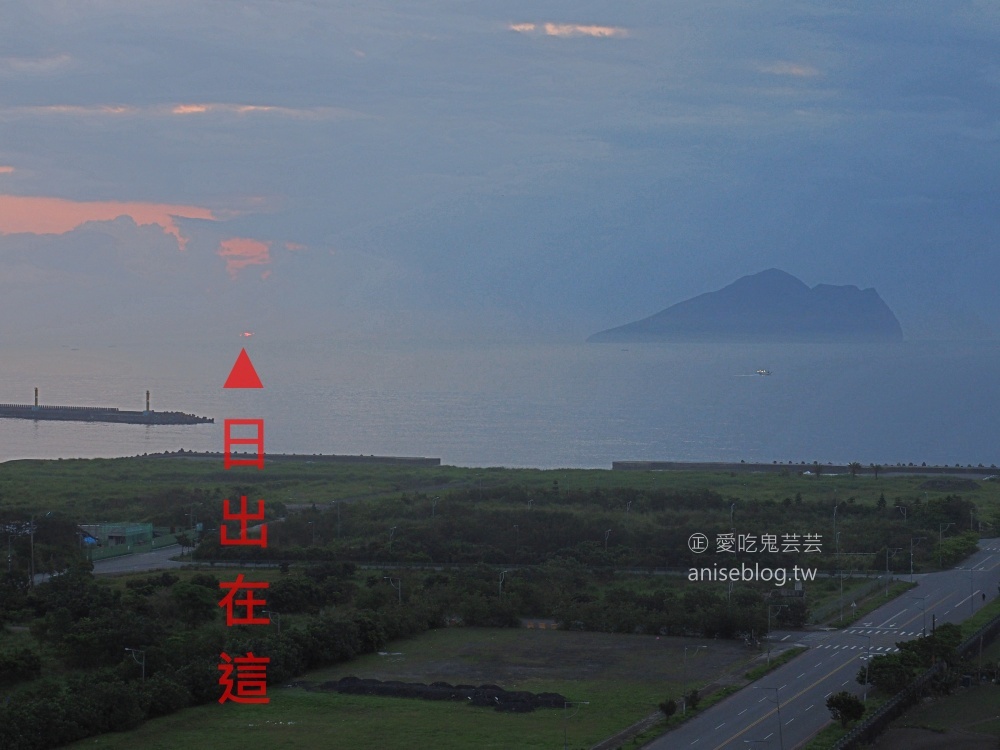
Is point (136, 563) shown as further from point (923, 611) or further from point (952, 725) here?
point (952, 725)

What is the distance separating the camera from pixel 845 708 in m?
19.0

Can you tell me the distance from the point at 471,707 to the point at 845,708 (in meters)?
6.23

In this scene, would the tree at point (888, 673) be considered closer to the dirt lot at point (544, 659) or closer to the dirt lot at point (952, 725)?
the dirt lot at point (952, 725)

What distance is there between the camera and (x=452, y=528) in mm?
38156

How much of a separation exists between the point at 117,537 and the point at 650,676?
68.0 ft

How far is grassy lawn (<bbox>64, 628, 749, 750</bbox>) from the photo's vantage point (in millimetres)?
18875

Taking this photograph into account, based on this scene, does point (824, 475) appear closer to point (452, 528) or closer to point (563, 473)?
point (563, 473)

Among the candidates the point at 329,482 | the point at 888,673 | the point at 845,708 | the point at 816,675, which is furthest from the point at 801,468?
the point at 845,708

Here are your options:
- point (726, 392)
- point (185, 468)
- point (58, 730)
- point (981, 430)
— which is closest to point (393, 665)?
point (58, 730)

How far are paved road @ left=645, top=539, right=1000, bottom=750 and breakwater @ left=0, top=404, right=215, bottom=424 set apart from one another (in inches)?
2842

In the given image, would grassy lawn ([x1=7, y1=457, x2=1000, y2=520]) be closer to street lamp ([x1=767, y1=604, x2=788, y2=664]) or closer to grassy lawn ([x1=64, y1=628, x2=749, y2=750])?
street lamp ([x1=767, y1=604, x2=788, y2=664])

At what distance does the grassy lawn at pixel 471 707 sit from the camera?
18.9 metres

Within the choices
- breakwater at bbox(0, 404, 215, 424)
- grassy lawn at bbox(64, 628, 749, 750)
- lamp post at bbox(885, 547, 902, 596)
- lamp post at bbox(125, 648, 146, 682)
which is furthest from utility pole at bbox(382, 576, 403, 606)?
breakwater at bbox(0, 404, 215, 424)

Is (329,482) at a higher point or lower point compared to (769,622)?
higher
